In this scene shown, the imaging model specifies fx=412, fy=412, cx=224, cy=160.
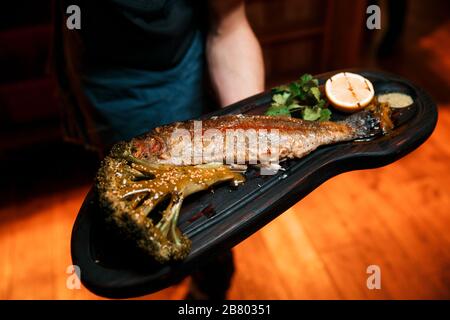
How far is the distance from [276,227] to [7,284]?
1910 millimetres

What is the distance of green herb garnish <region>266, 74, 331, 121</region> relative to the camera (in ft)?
5.93

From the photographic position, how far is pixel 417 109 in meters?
1.83

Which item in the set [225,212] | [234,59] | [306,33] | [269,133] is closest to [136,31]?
[234,59]

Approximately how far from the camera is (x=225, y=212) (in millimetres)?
1497

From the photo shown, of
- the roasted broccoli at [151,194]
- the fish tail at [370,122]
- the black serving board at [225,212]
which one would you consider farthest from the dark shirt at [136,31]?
the fish tail at [370,122]

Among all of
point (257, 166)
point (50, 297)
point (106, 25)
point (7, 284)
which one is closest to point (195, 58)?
point (106, 25)

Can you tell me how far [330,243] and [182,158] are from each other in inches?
66.6

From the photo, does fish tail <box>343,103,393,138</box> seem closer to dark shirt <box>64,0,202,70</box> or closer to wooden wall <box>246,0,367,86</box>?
dark shirt <box>64,0,202,70</box>

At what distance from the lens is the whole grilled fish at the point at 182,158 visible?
134 cm

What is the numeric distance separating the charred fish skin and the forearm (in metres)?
0.40

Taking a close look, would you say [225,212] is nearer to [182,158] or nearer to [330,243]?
[182,158]

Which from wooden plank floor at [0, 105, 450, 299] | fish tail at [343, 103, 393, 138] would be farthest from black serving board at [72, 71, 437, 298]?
wooden plank floor at [0, 105, 450, 299]

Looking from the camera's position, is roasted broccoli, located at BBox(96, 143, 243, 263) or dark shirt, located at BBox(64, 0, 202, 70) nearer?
roasted broccoli, located at BBox(96, 143, 243, 263)

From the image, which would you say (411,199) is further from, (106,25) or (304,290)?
(106,25)
